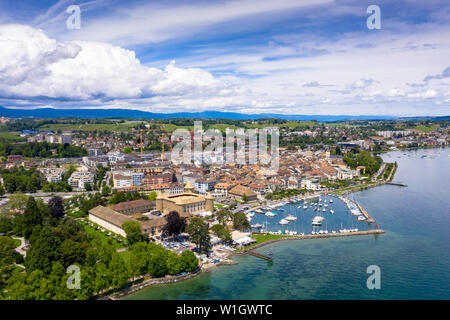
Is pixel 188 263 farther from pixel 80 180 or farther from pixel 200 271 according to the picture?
pixel 80 180

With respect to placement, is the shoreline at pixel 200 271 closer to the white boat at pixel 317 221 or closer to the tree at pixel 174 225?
the white boat at pixel 317 221

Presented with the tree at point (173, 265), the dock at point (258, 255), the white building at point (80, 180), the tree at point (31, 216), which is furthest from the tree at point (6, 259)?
the white building at point (80, 180)

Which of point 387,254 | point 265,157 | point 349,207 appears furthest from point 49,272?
point 265,157

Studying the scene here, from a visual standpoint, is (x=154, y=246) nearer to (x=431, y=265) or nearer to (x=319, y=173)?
(x=431, y=265)

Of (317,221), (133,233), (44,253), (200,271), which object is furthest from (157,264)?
(317,221)

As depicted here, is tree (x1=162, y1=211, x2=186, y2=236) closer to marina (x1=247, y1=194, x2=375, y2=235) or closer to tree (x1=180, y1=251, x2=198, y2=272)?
tree (x1=180, y1=251, x2=198, y2=272)

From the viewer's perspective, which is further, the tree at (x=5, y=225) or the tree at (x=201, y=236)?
the tree at (x=5, y=225)
